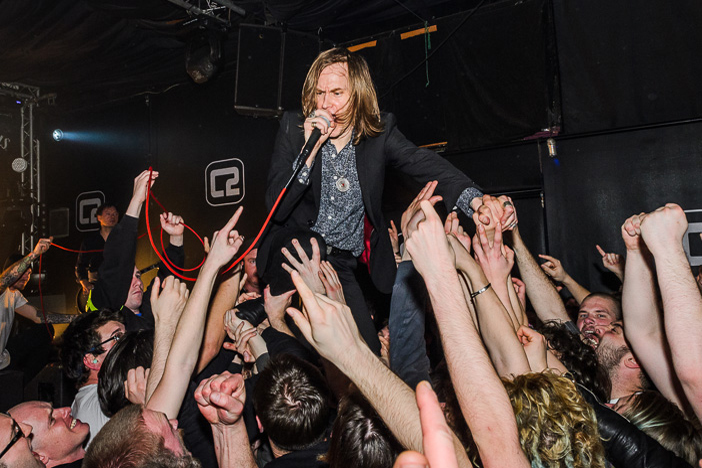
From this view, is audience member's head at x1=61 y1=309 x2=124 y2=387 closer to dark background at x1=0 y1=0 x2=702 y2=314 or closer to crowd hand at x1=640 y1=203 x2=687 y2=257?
crowd hand at x1=640 y1=203 x2=687 y2=257

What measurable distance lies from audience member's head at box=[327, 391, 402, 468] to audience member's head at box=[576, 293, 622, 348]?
2079 millimetres

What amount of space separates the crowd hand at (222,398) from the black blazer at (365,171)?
3.40 ft

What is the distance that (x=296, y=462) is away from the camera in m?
1.85

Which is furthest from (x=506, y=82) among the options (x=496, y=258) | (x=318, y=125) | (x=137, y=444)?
(x=137, y=444)

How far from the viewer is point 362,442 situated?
1512 millimetres

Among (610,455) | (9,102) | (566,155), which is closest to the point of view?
(610,455)

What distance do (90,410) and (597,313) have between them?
2929 mm

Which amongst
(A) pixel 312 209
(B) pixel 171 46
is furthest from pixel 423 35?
(A) pixel 312 209

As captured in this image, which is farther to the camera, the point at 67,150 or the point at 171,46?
the point at 67,150

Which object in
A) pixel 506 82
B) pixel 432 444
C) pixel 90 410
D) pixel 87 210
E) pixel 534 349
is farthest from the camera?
pixel 87 210

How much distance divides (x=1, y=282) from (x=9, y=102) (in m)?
4.65

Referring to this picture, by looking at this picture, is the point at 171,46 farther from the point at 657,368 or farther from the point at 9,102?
the point at 657,368

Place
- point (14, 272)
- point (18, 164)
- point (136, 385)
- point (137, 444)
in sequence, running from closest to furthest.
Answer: point (137, 444)
point (136, 385)
point (14, 272)
point (18, 164)

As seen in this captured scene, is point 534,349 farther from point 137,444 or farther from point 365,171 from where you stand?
point 137,444
